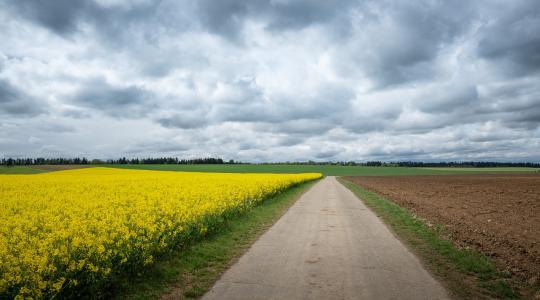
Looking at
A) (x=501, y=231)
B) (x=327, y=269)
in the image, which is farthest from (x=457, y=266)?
(x=501, y=231)

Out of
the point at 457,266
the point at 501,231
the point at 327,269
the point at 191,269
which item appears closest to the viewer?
the point at 327,269

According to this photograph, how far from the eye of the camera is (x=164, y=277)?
755 centimetres

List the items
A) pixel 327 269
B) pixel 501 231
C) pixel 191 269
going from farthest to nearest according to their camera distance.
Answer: pixel 501 231, pixel 191 269, pixel 327 269

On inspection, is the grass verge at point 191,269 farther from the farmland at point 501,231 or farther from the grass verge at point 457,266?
the farmland at point 501,231

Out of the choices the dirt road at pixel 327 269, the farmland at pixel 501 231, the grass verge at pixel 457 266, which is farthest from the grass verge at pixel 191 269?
the farmland at pixel 501 231

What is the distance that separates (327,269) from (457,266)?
3239 mm

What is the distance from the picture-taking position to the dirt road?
6.37m

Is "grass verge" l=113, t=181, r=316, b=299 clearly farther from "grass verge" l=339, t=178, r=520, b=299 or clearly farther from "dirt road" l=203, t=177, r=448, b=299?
"grass verge" l=339, t=178, r=520, b=299

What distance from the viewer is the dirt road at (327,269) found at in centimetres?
637

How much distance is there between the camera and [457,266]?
834 centimetres

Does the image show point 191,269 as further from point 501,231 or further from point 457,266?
point 501,231

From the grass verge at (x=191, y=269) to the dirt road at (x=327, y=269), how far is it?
1.30ft

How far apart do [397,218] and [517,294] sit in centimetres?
926

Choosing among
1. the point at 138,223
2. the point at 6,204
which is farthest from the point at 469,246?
the point at 6,204
